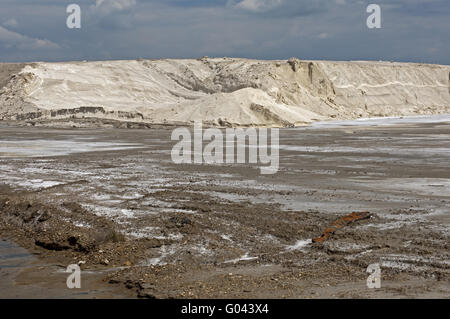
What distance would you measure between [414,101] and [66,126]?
130 ft

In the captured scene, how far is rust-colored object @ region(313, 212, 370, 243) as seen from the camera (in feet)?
26.3

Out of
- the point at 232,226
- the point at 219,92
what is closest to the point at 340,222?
the point at 232,226

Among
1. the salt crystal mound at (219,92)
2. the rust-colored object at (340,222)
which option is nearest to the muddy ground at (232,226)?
the rust-colored object at (340,222)

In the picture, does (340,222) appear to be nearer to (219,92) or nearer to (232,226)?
(232,226)

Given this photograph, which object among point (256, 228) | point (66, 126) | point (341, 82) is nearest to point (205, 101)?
point (66, 126)

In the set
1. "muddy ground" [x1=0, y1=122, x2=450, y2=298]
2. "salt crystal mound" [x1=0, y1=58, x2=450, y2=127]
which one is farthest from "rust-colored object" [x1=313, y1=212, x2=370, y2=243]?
"salt crystal mound" [x1=0, y1=58, x2=450, y2=127]

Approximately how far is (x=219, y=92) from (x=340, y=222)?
4252 centimetres

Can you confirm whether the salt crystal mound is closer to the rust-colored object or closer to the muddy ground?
the muddy ground

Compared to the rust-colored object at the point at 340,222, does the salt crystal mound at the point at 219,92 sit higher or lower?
higher

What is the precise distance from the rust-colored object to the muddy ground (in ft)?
0.35

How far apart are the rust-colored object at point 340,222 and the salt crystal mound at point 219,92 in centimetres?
2591

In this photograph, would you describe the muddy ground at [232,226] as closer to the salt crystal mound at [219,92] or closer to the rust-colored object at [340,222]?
the rust-colored object at [340,222]

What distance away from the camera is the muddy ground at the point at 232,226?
618 cm
